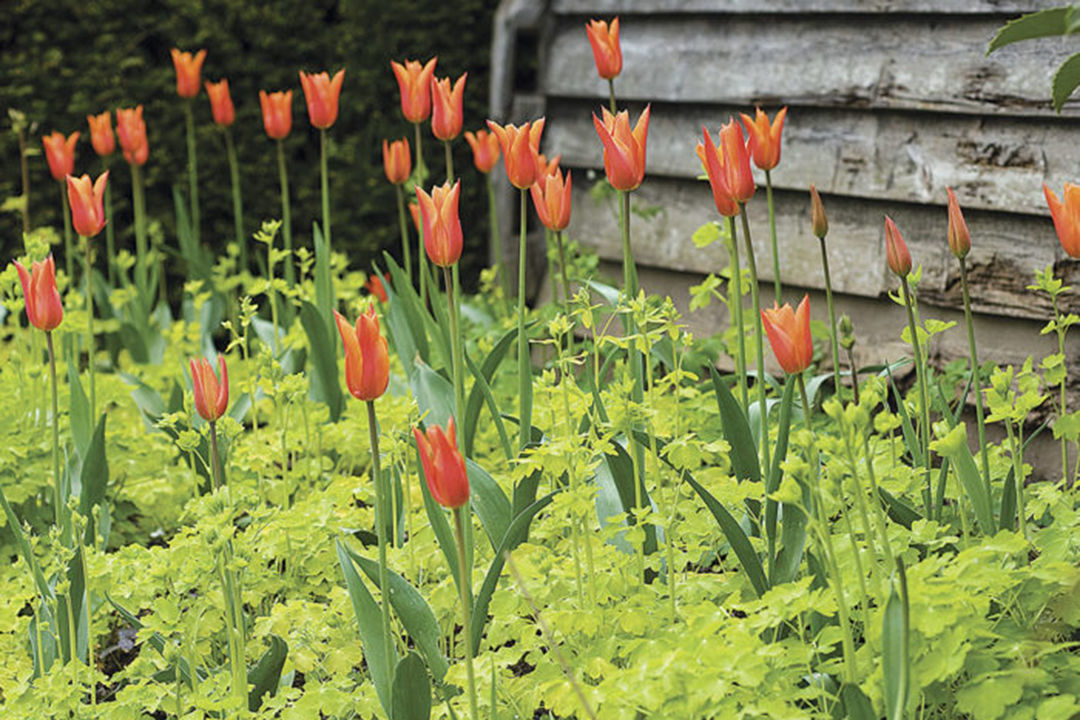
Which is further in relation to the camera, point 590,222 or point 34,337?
point 590,222

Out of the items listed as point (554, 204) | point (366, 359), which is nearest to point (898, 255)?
point (554, 204)

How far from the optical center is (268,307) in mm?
3900

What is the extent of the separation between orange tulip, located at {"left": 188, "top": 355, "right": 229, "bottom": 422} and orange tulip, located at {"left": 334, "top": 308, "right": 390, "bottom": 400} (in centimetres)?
30

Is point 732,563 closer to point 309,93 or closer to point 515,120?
point 309,93

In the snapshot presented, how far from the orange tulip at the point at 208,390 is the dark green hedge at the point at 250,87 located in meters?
2.65

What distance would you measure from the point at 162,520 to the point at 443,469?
4.46 ft

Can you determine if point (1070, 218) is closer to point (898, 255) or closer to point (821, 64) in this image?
point (898, 255)

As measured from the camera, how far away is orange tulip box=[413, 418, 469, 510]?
117 cm

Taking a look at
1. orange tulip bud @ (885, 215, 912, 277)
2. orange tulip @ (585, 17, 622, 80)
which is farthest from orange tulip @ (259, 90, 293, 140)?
orange tulip bud @ (885, 215, 912, 277)

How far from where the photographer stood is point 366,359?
4.19ft

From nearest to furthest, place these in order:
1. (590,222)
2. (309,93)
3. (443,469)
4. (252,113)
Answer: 1. (443,469)
2. (309,93)
3. (590,222)
4. (252,113)

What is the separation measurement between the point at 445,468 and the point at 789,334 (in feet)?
1.38

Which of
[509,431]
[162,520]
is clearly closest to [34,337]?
[162,520]

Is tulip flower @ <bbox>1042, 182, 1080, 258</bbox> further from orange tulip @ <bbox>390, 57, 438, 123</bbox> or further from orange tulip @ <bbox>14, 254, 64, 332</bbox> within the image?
orange tulip @ <bbox>14, 254, 64, 332</bbox>
